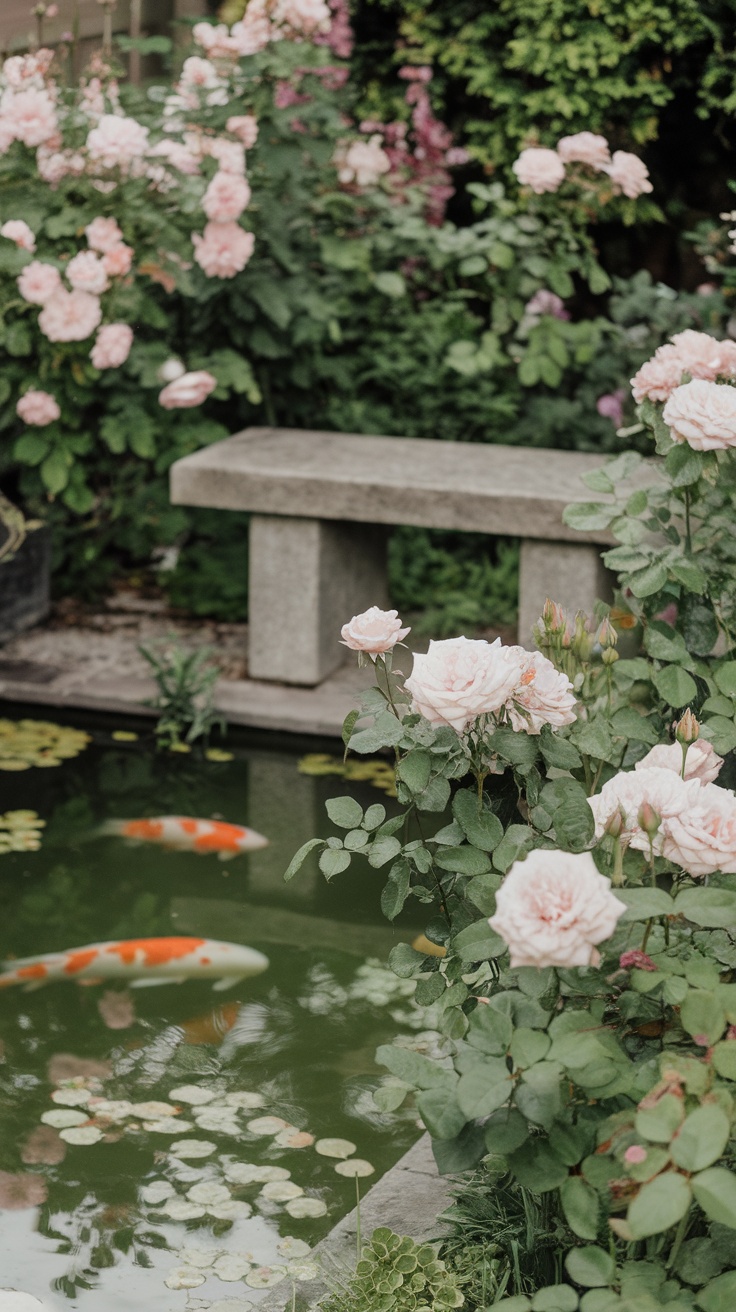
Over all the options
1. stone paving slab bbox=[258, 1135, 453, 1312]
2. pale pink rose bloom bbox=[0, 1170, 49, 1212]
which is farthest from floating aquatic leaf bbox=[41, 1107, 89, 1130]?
stone paving slab bbox=[258, 1135, 453, 1312]

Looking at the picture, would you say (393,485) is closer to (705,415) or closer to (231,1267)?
(705,415)

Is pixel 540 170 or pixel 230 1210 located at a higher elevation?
pixel 540 170

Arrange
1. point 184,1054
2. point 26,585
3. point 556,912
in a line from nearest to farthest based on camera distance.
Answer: point 556,912, point 184,1054, point 26,585

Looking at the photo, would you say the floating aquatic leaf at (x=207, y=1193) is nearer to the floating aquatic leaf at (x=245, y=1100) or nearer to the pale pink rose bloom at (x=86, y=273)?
the floating aquatic leaf at (x=245, y=1100)

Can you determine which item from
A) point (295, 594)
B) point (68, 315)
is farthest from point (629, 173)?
point (68, 315)

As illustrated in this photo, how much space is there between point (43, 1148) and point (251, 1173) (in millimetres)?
390

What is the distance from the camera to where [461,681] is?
85.1 inches

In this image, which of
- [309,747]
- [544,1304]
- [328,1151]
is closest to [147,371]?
[309,747]

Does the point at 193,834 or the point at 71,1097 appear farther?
the point at 193,834

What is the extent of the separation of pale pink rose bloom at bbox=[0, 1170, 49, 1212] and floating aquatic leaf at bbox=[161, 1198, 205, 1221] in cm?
22

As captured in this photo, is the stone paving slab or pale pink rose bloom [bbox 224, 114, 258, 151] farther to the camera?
pale pink rose bloom [bbox 224, 114, 258, 151]

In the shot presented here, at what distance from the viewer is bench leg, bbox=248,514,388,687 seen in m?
5.46

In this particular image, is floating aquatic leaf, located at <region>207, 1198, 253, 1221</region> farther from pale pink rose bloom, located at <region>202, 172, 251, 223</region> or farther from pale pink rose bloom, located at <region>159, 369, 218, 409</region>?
pale pink rose bloom, located at <region>202, 172, 251, 223</region>

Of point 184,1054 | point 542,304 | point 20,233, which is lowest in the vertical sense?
point 184,1054
